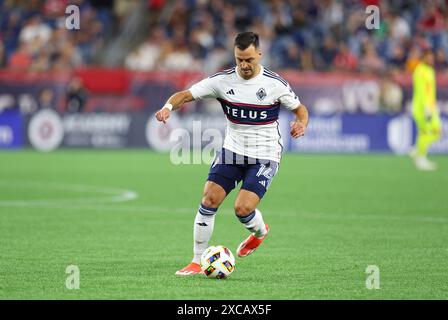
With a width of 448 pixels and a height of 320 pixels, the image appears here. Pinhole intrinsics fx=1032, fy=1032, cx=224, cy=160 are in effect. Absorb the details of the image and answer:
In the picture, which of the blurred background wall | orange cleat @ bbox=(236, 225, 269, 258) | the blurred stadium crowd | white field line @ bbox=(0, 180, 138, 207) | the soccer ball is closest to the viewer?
the soccer ball

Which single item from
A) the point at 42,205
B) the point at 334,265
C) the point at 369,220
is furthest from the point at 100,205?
the point at 334,265

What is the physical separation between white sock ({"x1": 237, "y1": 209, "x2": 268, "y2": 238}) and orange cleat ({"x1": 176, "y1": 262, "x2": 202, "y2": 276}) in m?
0.63

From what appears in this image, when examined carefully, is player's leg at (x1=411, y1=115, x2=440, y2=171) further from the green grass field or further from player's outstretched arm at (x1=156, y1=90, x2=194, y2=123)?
player's outstretched arm at (x1=156, y1=90, x2=194, y2=123)

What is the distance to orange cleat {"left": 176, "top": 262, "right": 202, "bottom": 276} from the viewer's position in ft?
31.5

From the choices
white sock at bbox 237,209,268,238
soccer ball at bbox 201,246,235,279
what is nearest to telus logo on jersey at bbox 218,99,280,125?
white sock at bbox 237,209,268,238

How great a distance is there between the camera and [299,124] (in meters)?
9.69

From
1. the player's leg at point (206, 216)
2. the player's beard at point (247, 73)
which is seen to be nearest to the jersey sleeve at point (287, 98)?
the player's beard at point (247, 73)

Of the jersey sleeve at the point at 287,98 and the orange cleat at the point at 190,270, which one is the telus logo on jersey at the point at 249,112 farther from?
the orange cleat at the point at 190,270

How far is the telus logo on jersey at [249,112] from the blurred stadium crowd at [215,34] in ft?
66.7

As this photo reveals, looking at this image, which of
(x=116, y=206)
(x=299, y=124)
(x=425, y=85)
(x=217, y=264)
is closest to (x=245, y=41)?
(x=299, y=124)

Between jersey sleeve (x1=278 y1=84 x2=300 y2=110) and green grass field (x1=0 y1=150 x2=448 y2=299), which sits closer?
green grass field (x1=0 y1=150 x2=448 y2=299)

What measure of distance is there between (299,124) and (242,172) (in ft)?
2.83

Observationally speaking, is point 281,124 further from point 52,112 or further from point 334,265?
point 334,265

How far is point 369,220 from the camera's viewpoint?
14.7 m
